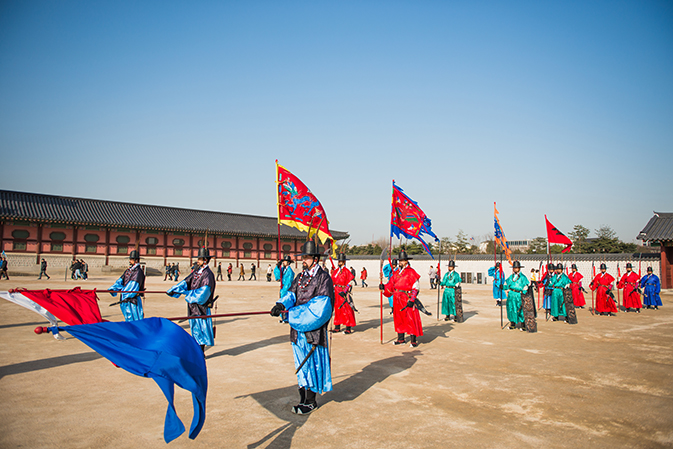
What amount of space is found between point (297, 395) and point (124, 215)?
3862cm

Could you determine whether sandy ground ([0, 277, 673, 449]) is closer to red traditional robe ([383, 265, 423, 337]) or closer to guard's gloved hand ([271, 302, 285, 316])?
red traditional robe ([383, 265, 423, 337])

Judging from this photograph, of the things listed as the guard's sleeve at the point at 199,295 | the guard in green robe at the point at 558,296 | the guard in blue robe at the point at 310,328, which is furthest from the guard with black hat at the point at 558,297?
the guard's sleeve at the point at 199,295

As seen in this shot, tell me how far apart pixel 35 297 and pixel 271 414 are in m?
4.16

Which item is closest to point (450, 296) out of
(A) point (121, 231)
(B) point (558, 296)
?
(B) point (558, 296)

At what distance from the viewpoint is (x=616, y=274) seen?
28.1m

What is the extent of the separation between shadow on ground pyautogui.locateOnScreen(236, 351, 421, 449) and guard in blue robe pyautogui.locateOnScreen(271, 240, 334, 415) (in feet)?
0.68

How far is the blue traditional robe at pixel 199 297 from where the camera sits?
23.3 feet

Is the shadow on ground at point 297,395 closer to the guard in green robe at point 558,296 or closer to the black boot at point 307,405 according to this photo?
the black boot at point 307,405

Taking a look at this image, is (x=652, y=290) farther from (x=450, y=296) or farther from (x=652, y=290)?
(x=450, y=296)

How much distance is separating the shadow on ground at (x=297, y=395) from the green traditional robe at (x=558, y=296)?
790 centimetres

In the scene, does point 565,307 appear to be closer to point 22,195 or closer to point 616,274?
point 616,274

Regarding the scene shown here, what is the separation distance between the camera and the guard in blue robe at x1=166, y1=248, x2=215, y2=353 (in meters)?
7.11

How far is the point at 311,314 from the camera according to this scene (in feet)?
15.2

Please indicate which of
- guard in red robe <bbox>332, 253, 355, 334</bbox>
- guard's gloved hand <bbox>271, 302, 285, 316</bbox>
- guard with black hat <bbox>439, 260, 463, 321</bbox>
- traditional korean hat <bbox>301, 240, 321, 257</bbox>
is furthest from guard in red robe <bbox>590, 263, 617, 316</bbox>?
guard's gloved hand <bbox>271, 302, 285, 316</bbox>
